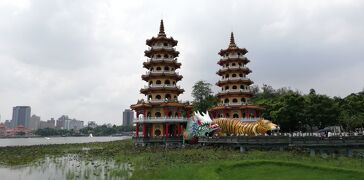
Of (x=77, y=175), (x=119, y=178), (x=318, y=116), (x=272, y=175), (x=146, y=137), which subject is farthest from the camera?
(x=318, y=116)

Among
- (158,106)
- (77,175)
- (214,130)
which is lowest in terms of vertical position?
(77,175)

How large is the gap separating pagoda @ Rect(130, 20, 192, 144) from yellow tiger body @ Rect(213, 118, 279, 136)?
8.29 m

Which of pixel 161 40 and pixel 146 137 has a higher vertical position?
pixel 161 40

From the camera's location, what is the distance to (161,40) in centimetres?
5756

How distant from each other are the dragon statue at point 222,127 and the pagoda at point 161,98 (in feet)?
10.8

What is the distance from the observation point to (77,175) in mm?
27016

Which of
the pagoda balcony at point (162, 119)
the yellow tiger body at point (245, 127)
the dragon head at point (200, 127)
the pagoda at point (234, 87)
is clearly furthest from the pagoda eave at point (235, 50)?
the yellow tiger body at point (245, 127)

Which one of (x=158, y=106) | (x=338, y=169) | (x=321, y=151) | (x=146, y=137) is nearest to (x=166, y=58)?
(x=158, y=106)

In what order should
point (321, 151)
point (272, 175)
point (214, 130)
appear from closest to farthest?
point (272, 175), point (321, 151), point (214, 130)

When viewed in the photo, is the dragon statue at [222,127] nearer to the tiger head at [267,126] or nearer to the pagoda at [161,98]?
the tiger head at [267,126]

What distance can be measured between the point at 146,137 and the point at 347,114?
33.6m

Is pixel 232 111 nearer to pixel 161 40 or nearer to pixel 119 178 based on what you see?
pixel 161 40

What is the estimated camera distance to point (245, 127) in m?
44.2

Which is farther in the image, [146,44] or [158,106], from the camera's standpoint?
[146,44]
